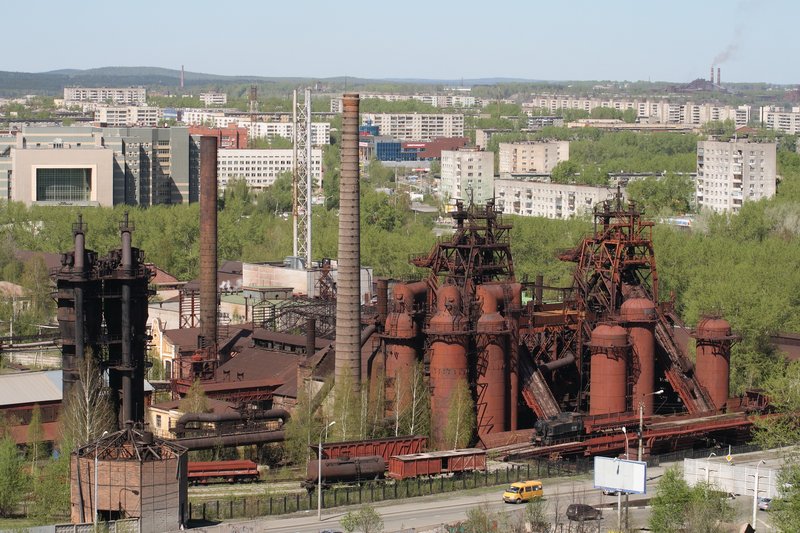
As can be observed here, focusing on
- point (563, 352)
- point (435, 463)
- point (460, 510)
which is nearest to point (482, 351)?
point (563, 352)

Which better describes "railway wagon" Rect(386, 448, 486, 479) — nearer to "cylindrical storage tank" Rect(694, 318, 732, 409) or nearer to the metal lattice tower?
"cylindrical storage tank" Rect(694, 318, 732, 409)

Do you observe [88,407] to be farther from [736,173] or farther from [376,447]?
[736,173]

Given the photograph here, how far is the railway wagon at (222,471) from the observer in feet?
214

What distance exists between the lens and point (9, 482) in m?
59.7

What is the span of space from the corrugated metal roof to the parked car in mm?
27079

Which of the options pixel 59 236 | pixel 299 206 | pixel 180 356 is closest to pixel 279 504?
pixel 180 356

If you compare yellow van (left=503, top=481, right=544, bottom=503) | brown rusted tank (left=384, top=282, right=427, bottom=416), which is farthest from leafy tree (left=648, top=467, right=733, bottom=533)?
brown rusted tank (left=384, top=282, right=427, bottom=416)

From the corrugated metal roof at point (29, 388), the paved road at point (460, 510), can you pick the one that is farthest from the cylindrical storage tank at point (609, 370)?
the corrugated metal roof at point (29, 388)

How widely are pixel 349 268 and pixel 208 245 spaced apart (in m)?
18.8

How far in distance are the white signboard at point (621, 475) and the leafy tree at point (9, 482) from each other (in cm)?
1944

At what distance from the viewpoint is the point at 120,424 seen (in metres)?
69.8

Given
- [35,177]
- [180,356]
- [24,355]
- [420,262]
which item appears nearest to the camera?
[420,262]

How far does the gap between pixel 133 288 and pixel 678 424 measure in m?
23.2

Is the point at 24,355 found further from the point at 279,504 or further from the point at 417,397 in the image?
the point at 279,504
